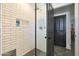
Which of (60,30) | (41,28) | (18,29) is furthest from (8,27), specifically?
(60,30)

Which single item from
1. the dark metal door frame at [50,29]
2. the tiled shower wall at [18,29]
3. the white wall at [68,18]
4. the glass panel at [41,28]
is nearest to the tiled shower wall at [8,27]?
the tiled shower wall at [18,29]

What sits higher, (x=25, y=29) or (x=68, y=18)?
(x=68, y=18)

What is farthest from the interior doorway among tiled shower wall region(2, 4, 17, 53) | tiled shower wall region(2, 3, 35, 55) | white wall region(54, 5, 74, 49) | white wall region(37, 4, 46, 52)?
tiled shower wall region(2, 4, 17, 53)

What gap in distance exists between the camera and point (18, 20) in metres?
1.30

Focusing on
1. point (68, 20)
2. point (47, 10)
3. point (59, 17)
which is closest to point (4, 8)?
point (47, 10)

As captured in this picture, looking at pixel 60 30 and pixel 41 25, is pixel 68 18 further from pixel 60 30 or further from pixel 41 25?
pixel 41 25

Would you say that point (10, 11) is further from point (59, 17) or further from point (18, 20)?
point (59, 17)

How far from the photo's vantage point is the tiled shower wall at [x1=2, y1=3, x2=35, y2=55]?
1.27m

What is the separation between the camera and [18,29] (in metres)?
1.29

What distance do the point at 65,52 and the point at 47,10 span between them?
1.94 ft

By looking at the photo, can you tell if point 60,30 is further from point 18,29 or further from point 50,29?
point 18,29

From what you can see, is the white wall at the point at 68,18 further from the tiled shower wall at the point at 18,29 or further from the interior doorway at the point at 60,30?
the tiled shower wall at the point at 18,29

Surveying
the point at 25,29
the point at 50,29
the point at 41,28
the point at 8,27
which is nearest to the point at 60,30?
the point at 50,29

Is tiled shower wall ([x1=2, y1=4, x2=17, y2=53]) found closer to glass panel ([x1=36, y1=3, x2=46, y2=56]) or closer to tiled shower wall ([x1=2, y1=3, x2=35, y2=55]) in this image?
tiled shower wall ([x1=2, y1=3, x2=35, y2=55])
